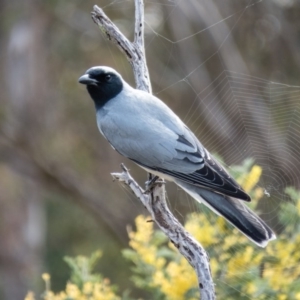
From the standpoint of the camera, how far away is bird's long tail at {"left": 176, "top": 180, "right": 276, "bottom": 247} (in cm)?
334

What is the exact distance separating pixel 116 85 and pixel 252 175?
1005 millimetres

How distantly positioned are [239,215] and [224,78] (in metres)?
6.65

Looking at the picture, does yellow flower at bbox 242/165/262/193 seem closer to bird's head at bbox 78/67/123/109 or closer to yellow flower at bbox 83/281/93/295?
bird's head at bbox 78/67/123/109

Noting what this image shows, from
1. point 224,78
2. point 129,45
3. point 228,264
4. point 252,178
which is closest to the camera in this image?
point 129,45

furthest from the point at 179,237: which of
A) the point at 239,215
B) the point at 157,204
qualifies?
the point at 239,215

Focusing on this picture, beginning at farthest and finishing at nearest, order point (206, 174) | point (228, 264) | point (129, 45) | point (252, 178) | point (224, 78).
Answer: point (224, 78) → point (228, 264) → point (252, 178) → point (129, 45) → point (206, 174)

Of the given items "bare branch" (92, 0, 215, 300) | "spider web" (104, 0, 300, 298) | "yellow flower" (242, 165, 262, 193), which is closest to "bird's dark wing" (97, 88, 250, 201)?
"bare branch" (92, 0, 215, 300)

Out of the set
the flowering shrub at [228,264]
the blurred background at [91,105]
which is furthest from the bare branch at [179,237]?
the blurred background at [91,105]

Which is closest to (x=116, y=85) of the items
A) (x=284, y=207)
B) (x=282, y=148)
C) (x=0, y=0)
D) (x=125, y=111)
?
(x=125, y=111)

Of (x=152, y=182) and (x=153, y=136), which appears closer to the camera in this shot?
(x=152, y=182)

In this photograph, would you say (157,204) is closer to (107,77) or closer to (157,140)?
(157,140)

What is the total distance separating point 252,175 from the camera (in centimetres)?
397

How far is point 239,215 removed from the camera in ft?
11.3

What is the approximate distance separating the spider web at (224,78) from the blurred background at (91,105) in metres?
0.02
